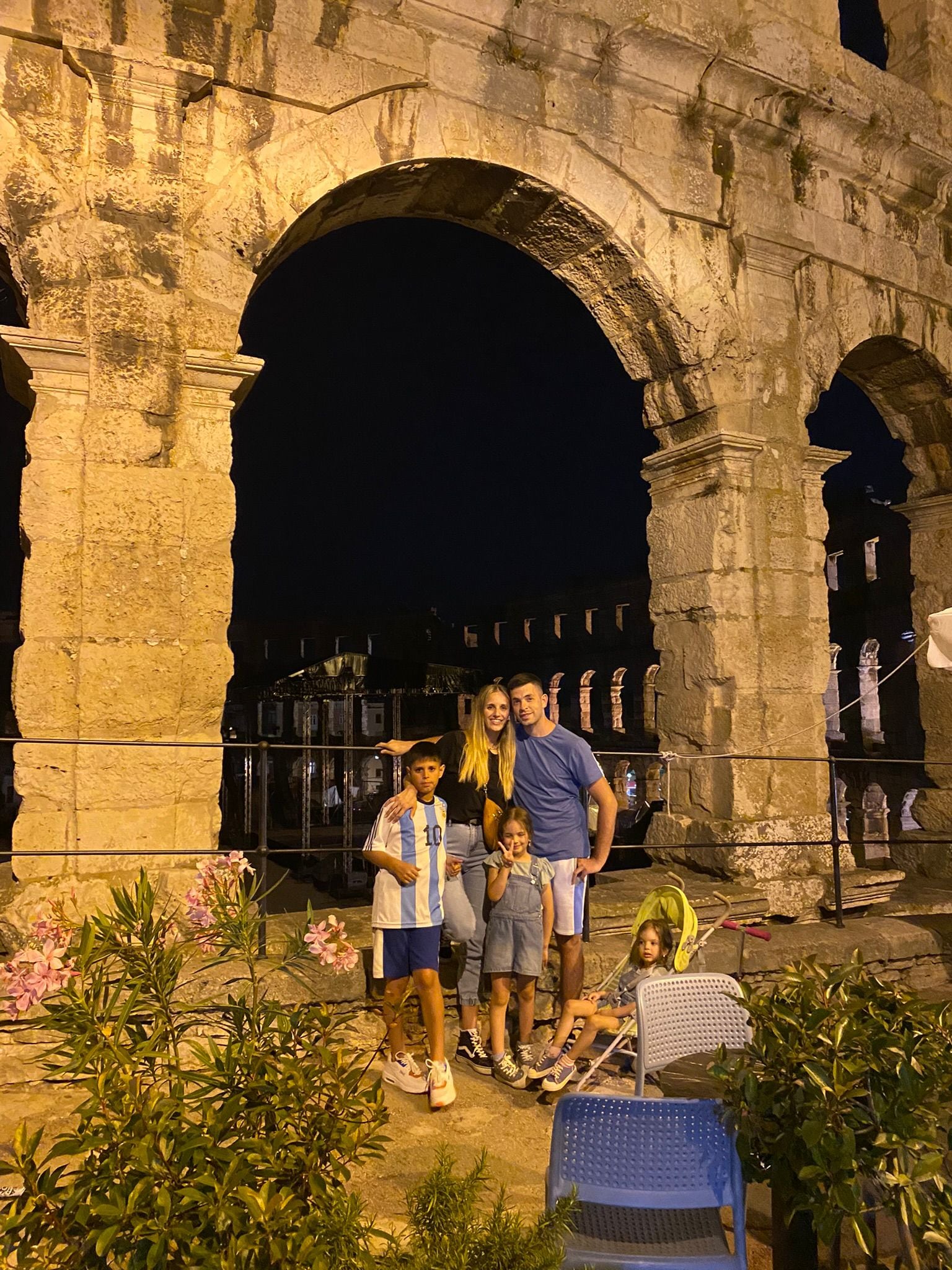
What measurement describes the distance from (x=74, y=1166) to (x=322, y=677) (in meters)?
11.6

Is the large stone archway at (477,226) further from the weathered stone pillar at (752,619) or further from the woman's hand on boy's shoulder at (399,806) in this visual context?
the woman's hand on boy's shoulder at (399,806)

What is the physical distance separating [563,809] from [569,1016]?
2.70ft

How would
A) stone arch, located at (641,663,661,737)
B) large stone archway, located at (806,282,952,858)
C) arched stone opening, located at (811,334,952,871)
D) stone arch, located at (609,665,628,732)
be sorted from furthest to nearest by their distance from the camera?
stone arch, located at (609,665,628,732) → stone arch, located at (641,663,661,737) → arched stone opening, located at (811,334,952,871) → large stone archway, located at (806,282,952,858)

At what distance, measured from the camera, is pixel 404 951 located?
350 cm

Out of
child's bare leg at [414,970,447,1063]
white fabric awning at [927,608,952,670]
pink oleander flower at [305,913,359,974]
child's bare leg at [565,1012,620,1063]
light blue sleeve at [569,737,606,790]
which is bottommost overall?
child's bare leg at [565,1012,620,1063]

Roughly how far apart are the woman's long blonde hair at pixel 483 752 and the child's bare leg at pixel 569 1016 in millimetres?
877

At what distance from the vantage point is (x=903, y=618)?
782 inches

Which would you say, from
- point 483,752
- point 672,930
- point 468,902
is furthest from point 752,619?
point 468,902

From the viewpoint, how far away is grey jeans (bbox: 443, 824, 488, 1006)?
3.80 metres

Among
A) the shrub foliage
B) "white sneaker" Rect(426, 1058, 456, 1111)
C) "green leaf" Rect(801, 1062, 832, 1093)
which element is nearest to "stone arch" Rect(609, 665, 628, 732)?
"white sneaker" Rect(426, 1058, 456, 1111)

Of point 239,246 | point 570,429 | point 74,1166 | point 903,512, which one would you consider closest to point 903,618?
point 903,512

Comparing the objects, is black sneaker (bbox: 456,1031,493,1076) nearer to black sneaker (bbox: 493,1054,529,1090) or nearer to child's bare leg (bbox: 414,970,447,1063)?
black sneaker (bbox: 493,1054,529,1090)

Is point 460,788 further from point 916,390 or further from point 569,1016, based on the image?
point 916,390

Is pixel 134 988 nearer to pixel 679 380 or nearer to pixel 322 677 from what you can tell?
pixel 679 380
